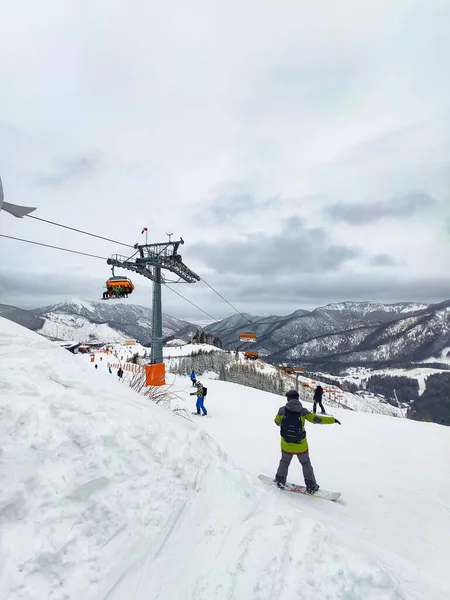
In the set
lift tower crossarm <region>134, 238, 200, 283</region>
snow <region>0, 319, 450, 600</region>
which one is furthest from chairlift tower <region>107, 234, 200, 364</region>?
snow <region>0, 319, 450, 600</region>

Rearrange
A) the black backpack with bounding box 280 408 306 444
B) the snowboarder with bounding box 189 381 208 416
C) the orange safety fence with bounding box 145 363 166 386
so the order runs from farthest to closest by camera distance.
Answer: the orange safety fence with bounding box 145 363 166 386 → the snowboarder with bounding box 189 381 208 416 → the black backpack with bounding box 280 408 306 444

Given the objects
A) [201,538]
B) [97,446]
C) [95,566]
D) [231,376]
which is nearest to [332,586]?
[201,538]

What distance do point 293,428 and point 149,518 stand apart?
3.03 meters

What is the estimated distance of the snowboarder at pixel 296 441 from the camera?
5.38 meters

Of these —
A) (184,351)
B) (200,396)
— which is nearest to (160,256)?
(200,396)

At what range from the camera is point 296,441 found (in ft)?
17.7

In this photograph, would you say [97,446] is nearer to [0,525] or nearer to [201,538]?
[0,525]

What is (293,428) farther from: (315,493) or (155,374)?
(155,374)

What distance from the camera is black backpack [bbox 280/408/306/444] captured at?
5410 mm

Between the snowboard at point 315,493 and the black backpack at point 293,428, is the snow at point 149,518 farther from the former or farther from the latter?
the black backpack at point 293,428

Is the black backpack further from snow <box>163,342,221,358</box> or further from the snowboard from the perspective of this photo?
snow <box>163,342,221,358</box>

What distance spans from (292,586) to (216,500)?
1347 mm

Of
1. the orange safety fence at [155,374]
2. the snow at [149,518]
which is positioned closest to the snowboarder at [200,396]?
the orange safety fence at [155,374]

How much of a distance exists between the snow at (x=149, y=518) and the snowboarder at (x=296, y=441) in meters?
0.42
